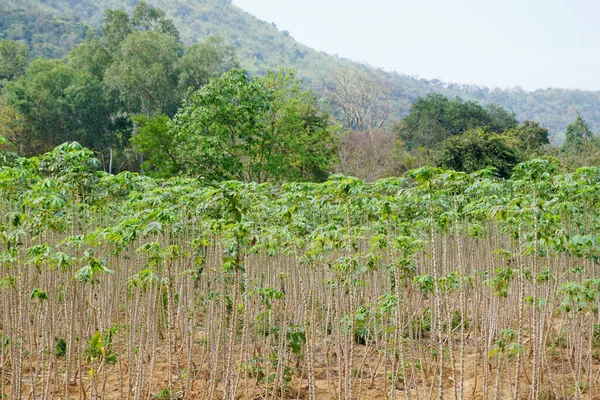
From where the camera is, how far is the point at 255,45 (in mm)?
95812

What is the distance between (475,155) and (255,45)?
81.1 meters

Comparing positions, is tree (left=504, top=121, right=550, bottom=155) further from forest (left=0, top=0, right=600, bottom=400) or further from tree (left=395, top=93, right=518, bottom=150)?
tree (left=395, top=93, right=518, bottom=150)

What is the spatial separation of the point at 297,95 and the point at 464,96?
249 ft

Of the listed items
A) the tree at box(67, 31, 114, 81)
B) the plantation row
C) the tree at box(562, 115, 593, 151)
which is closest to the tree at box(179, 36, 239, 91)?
the tree at box(67, 31, 114, 81)

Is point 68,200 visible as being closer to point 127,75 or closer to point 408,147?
point 127,75

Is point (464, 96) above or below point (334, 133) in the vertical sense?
above

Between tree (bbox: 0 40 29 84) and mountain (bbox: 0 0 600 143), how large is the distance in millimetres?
13117

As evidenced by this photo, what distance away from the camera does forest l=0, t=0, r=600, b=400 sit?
4.73 metres

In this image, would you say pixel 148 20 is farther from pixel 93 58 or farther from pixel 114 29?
pixel 93 58

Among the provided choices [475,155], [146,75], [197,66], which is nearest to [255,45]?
[197,66]

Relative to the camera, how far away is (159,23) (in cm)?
3941

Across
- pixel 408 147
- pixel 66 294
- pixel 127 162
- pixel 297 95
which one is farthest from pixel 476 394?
pixel 408 147

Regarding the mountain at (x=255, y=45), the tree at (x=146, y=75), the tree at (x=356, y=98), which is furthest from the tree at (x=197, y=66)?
the mountain at (x=255, y=45)

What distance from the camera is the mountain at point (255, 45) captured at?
54.8 metres
